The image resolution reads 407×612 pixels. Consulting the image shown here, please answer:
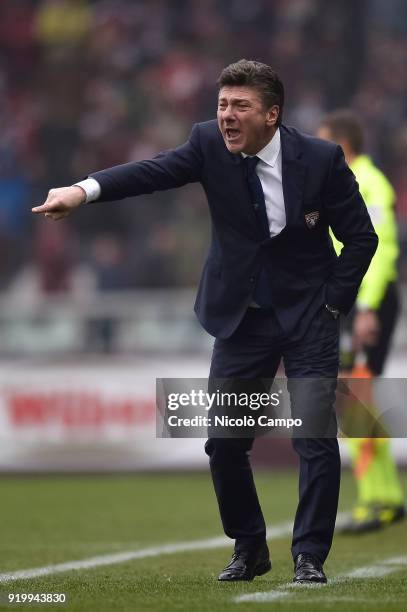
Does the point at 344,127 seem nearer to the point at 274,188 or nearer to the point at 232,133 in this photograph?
the point at 274,188

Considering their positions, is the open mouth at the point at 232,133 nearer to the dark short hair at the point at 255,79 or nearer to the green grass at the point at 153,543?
the dark short hair at the point at 255,79

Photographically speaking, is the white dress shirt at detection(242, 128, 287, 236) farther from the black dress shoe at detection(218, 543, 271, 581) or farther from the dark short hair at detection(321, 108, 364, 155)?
the dark short hair at detection(321, 108, 364, 155)

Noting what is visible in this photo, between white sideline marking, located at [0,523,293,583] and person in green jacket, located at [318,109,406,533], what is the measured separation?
451mm

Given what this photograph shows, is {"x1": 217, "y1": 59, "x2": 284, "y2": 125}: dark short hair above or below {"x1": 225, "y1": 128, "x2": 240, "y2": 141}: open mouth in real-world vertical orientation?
above

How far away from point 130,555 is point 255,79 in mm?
2608

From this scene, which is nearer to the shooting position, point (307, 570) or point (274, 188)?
point (307, 570)

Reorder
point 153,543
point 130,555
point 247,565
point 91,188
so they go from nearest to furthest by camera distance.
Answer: point 91,188 → point 247,565 → point 130,555 → point 153,543

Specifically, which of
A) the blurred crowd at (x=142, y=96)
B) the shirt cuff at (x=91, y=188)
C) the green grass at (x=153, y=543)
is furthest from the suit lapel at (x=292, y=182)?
the blurred crowd at (x=142, y=96)

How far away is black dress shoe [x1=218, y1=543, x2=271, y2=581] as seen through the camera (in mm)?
5199

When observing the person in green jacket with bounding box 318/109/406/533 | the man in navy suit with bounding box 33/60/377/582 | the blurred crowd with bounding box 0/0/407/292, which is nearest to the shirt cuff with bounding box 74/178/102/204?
the man in navy suit with bounding box 33/60/377/582

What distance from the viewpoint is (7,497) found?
10.0 meters

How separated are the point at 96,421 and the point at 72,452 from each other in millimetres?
338

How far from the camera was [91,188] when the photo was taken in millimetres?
4785

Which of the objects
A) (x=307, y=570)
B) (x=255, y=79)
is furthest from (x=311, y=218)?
(x=307, y=570)
